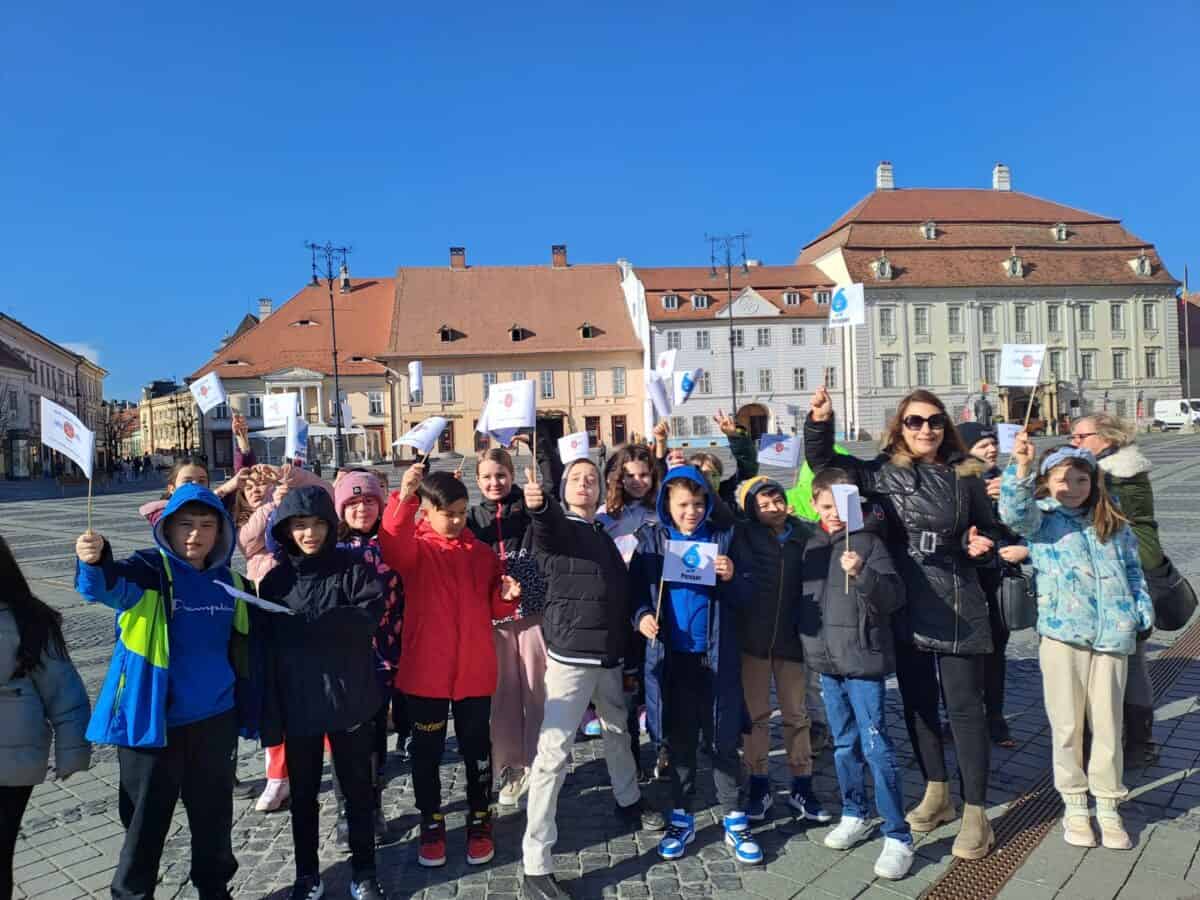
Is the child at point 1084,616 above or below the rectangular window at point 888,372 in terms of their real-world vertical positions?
below

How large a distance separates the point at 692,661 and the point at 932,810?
129cm

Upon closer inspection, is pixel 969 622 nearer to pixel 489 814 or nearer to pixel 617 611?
pixel 617 611

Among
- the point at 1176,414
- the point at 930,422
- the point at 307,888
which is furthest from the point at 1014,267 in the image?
the point at 307,888

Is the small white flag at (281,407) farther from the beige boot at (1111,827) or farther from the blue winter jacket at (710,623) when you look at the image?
the beige boot at (1111,827)

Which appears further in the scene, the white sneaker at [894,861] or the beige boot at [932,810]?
the beige boot at [932,810]

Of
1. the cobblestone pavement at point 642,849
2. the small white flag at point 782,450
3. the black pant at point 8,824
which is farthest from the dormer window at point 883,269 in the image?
the black pant at point 8,824

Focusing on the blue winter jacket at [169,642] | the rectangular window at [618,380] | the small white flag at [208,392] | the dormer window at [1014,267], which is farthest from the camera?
the rectangular window at [618,380]

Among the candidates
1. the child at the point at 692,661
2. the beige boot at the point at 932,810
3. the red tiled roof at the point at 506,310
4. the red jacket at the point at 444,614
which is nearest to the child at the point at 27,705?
the red jacket at the point at 444,614

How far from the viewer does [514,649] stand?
4.20 m

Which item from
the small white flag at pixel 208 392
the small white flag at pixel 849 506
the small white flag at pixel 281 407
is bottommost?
the small white flag at pixel 849 506

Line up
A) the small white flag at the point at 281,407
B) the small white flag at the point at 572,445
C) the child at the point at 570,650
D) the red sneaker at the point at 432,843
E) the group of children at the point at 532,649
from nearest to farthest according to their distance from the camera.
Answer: the group of children at the point at 532,649, the child at the point at 570,650, the red sneaker at the point at 432,843, the small white flag at the point at 572,445, the small white flag at the point at 281,407

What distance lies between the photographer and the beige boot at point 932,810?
369cm

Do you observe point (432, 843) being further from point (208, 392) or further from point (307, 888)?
point (208, 392)

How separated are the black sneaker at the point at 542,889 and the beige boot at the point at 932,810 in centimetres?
160
